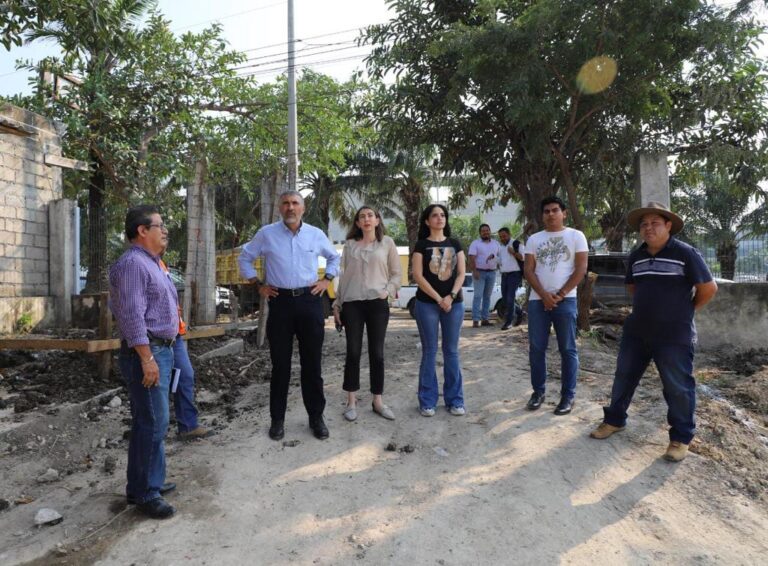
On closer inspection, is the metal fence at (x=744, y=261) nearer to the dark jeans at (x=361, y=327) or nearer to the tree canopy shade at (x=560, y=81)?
the tree canopy shade at (x=560, y=81)

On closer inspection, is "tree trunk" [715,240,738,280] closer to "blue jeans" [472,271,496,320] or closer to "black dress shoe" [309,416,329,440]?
"blue jeans" [472,271,496,320]

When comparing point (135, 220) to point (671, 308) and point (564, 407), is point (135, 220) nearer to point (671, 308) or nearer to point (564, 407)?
point (671, 308)

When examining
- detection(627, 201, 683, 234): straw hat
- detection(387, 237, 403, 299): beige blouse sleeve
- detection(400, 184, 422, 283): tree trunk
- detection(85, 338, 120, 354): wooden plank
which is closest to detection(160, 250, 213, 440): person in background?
detection(85, 338, 120, 354): wooden plank

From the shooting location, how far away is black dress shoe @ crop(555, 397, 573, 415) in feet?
15.4

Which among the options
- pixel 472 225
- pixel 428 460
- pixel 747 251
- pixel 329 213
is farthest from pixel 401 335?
pixel 472 225

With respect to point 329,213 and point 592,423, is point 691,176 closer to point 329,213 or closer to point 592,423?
point 592,423

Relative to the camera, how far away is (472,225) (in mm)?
43312

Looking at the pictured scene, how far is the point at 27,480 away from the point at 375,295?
2.75 meters

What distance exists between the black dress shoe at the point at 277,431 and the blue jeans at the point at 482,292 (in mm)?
5483

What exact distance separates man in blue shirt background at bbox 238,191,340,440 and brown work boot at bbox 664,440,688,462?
2.40 metres

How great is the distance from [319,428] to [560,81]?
18.8ft

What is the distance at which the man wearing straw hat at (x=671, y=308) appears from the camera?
12.5 ft

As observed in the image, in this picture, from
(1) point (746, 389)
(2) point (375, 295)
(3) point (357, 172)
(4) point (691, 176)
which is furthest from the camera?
(3) point (357, 172)

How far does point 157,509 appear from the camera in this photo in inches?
123
